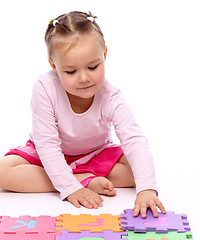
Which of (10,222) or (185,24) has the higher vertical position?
(185,24)

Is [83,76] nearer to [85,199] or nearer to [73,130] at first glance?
[73,130]

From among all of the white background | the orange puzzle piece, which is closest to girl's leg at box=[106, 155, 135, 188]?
the orange puzzle piece

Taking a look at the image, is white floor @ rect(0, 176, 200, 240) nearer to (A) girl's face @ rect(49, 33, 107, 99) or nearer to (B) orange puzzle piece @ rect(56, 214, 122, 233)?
(B) orange puzzle piece @ rect(56, 214, 122, 233)

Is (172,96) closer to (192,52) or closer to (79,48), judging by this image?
(192,52)

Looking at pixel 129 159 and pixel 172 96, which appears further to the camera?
pixel 172 96

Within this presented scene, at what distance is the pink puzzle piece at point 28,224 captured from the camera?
1230 mm

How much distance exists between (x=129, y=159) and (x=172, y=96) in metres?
1.09

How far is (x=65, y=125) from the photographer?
5.08ft

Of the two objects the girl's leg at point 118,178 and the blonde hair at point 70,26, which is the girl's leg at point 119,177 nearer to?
the girl's leg at point 118,178

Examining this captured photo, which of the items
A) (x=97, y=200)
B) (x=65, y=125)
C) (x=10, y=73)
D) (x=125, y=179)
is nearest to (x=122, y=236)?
(x=97, y=200)

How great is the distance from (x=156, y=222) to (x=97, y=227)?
6.2 inches

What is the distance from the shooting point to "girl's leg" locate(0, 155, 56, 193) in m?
1.52

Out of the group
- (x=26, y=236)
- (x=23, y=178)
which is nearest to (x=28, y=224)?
(x=26, y=236)

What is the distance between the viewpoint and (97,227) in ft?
4.10
